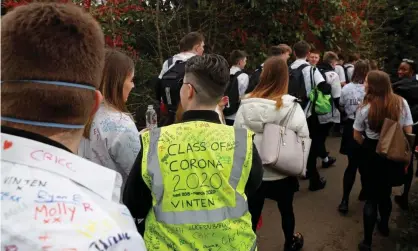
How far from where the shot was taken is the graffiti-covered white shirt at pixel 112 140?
2348 mm

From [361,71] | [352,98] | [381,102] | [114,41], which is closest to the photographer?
[381,102]

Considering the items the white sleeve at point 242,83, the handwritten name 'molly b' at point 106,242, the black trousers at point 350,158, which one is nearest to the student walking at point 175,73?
the white sleeve at point 242,83

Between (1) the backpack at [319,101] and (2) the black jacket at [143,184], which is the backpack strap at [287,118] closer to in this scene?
(2) the black jacket at [143,184]

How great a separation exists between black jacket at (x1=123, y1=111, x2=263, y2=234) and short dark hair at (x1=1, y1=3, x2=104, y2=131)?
93 cm

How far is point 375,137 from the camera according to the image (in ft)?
12.8

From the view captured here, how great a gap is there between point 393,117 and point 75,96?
11.3 ft

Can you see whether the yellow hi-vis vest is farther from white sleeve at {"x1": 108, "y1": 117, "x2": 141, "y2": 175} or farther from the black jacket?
white sleeve at {"x1": 108, "y1": 117, "x2": 141, "y2": 175}

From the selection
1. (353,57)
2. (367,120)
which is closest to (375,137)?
(367,120)

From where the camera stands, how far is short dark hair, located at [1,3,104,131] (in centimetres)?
92

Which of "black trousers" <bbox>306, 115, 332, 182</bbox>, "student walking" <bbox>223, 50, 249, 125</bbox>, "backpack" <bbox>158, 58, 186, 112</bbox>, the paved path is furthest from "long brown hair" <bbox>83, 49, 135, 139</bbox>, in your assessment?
"black trousers" <bbox>306, 115, 332, 182</bbox>

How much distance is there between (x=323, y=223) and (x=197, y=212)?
3.21m

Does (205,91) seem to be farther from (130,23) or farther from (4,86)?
(130,23)

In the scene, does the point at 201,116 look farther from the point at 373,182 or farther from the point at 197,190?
the point at 373,182

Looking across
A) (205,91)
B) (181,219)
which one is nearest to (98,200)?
(181,219)
